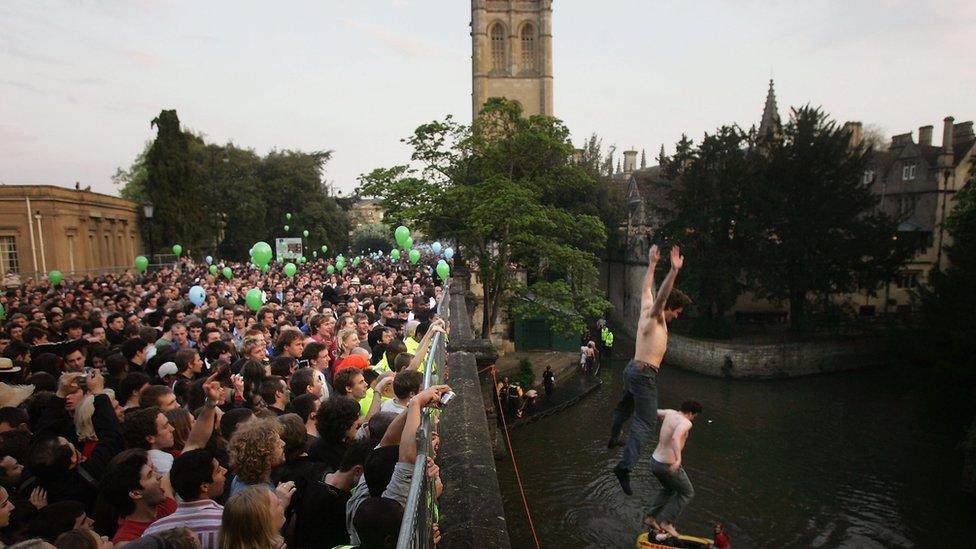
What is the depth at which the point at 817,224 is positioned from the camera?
34.5 metres

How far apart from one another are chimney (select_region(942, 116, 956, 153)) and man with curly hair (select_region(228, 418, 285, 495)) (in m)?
54.0

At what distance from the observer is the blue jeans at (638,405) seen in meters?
5.93

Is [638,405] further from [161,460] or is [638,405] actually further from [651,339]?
[161,460]

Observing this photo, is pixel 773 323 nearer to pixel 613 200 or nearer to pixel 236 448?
pixel 613 200

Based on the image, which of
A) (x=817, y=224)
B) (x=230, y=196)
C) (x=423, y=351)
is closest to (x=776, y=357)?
(x=817, y=224)

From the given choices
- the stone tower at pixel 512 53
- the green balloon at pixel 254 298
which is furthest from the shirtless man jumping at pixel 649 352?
the stone tower at pixel 512 53

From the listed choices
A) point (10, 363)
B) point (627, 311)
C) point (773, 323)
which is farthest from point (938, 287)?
point (10, 363)

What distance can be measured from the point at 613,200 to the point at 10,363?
147 feet

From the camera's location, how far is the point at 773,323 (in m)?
40.2

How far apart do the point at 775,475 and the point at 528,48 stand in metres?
47.6

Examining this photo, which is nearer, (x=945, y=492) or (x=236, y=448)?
(x=236, y=448)

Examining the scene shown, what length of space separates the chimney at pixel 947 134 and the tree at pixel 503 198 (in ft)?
109

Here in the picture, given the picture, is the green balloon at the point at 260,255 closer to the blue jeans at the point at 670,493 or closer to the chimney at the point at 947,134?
the blue jeans at the point at 670,493

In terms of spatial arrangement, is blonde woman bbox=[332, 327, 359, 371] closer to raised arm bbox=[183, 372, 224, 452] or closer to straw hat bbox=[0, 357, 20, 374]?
raised arm bbox=[183, 372, 224, 452]
